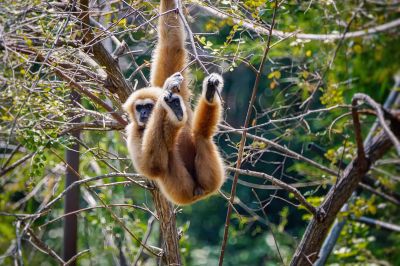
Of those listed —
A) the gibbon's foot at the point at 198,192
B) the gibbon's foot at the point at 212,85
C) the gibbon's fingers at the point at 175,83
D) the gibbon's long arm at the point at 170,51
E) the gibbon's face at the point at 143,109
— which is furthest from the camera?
the gibbon's long arm at the point at 170,51

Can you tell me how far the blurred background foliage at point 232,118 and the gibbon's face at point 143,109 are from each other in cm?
35

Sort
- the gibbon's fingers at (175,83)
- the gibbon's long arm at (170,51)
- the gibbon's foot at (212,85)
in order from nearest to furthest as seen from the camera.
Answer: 1. the gibbon's fingers at (175,83)
2. the gibbon's foot at (212,85)
3. the gibbon's long arm at (170,51)

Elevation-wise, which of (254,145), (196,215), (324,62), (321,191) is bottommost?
(196,215)

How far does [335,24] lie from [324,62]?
0.75 m

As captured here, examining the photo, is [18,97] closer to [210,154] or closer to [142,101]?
[142,101]

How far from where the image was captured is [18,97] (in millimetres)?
4055

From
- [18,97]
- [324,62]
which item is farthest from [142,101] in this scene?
[324,62]

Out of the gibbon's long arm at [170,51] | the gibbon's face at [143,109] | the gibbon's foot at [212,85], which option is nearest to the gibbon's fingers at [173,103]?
the gibbon's foot at [212,85]

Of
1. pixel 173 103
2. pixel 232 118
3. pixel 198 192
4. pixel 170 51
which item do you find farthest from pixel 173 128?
pixel 232 118

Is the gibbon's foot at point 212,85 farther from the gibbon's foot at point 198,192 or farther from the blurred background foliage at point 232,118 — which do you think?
the gibbon's foot at point 198,192

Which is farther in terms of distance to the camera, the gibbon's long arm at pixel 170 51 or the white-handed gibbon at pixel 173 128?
the gibbon's long arm at pixel 170 51

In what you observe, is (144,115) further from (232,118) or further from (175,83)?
(232,118)

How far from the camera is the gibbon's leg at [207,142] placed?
470 centimetres

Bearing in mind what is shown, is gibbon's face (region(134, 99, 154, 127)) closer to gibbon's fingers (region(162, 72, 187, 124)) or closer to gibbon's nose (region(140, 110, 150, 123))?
gibbon's nose (region(140, 110, 150, 123))
